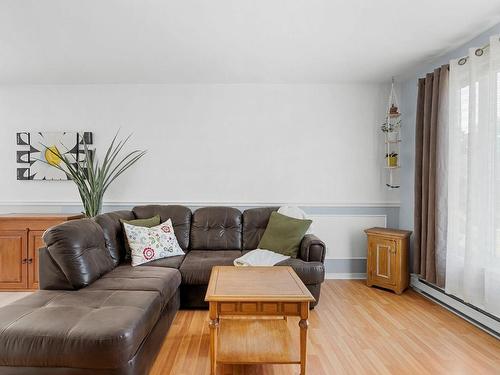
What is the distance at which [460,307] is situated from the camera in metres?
2.93

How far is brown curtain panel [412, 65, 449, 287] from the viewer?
10.2ft

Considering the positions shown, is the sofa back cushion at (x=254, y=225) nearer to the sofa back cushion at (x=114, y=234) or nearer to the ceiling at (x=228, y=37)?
the sofa back cushion at (x=114, y=234)

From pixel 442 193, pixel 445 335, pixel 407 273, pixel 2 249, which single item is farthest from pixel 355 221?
pixel 2 249

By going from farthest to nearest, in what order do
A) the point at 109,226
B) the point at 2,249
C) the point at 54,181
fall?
1. the point at 54,181
2. the point at 2,249
3. the point at 109,226

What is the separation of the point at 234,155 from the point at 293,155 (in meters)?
0.77

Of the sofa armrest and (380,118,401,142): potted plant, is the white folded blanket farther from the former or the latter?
(380,118,401,142): potted plant

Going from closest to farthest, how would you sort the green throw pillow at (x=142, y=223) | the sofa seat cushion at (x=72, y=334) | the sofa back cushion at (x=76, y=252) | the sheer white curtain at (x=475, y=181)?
the sofa seat cushion at (x=72, y=334) < the sofa back cushion at (x=76, y=252) < the sheer white curtain at (x=475, y=181) < the green throw pillow at (x=142, y=223)

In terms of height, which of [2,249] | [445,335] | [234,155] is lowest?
[445,335]

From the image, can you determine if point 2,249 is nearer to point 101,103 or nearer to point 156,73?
point 101,103

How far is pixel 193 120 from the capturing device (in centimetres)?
406

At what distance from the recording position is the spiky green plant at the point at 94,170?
12.0ft

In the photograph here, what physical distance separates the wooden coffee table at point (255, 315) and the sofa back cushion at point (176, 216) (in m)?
1.42

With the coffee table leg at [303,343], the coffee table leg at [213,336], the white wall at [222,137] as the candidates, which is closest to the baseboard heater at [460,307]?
the white wall at [222,137]

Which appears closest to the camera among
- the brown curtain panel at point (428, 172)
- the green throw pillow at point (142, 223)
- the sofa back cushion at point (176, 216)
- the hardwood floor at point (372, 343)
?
the hardwood floor at point (372, 343)
